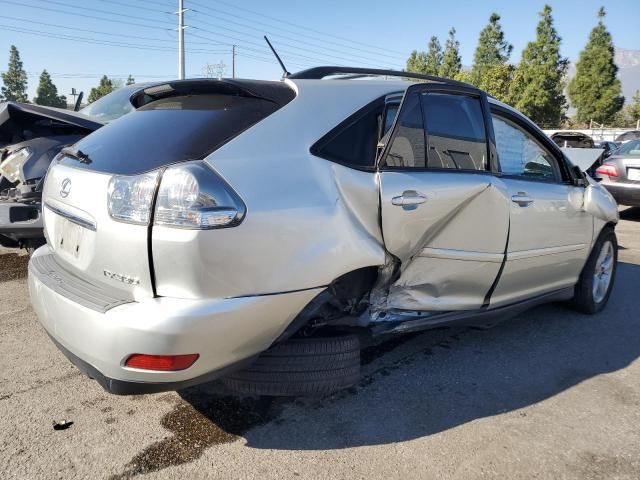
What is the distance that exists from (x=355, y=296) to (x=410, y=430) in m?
0.71

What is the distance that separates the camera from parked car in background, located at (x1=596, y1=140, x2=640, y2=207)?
8820mm

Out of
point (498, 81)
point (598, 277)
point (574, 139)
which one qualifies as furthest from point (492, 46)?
point (598, 277)

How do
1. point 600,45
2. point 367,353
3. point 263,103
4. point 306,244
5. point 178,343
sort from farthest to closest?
point 600,45, point 367,353, point 263,103, point 306,244, point 178,343

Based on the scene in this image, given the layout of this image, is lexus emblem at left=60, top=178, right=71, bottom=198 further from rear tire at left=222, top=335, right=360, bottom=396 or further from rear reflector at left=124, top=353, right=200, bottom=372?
rear tire at left=222, top=335, right=360, bottom=396

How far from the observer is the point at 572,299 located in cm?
425

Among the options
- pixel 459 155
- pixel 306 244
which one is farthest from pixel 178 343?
pixel 459 155

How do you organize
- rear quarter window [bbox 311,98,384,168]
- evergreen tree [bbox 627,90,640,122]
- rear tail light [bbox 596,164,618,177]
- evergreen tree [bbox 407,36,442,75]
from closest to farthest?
rear quarter window [bbox 311,98,384,168], rear tail light [bbox 596,164,618,177], evergreen tree [bbox 627,90,640,122], evergreen tree [bbox 407,36,442,75]

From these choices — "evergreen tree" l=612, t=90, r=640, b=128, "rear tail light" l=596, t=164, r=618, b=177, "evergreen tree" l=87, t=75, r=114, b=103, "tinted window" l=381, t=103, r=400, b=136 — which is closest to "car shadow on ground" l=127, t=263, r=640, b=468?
"tinted window" l=381, t=103, r=400, b=136

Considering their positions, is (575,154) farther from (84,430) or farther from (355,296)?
(84,430)

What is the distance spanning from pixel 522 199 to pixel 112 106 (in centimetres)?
465

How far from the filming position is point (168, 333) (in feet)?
6.08

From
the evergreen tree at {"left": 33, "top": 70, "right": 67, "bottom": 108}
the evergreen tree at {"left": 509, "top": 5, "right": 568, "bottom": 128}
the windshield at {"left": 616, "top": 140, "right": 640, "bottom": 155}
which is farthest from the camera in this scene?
the evergreen tree at {"left": 33, "top": 70, "right": 67, "bottom": 108}

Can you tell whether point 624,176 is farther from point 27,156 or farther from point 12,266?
point 12,266

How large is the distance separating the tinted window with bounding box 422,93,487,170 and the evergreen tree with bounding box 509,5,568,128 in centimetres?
3484
